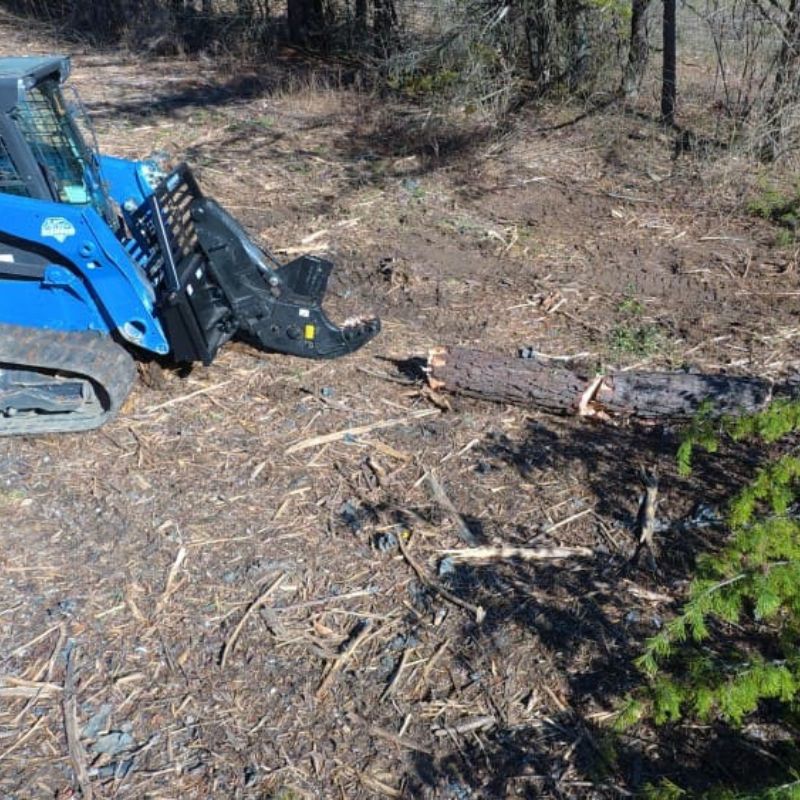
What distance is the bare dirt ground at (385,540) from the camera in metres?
4.07

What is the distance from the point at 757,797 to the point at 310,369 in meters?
4.60

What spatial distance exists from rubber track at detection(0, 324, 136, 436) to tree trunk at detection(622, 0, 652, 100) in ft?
27.3

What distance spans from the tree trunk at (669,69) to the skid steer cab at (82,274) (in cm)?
665

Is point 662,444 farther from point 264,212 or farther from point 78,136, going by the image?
point 264,212

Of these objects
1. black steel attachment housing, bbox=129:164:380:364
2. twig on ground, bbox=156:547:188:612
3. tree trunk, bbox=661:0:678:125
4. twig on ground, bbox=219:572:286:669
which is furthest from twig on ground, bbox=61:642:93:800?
tree trunk, bbox=661:0:678:125

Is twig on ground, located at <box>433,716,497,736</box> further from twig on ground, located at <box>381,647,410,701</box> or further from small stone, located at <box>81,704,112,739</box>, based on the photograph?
small stone, located at <box>81,704,112,739</box>

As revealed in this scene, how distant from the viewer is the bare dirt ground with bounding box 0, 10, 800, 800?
4.07m

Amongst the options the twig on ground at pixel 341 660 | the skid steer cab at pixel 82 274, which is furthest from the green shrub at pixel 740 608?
the skid steer cab at pixel 82 274

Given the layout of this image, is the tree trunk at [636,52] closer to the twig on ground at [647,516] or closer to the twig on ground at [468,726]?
the twig on ground at [647,516]

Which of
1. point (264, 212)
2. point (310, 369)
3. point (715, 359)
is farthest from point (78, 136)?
point (715, 359)

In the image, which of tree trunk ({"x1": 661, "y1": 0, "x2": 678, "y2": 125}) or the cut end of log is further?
tree trunk ({"x1": 661, "y1": 0, "x2": 678, "y2": 125})

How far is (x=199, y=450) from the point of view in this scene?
603 cm

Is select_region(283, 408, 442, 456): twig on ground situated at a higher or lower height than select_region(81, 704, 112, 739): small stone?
lower

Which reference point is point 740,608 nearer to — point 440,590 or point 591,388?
point 440,590
